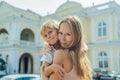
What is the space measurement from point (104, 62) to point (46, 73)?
891 inches

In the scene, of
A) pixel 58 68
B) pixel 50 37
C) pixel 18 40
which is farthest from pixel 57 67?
pixel 18 40

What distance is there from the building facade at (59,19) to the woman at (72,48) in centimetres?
2190

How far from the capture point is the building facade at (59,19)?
922 inches

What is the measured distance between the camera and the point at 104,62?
2358 cm

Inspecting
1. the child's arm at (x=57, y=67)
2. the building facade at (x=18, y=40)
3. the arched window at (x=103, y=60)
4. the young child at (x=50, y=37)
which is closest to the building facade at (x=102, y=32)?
the arched window at (x=103, y=60)

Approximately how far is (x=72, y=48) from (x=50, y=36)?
23 centimetres

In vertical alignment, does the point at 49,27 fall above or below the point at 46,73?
above

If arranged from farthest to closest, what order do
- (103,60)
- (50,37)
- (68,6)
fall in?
(68,6) → (103,60) → (50,37)

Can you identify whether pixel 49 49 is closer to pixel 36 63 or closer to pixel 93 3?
pixel 93 3

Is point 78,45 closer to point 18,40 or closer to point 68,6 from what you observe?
point 68,6

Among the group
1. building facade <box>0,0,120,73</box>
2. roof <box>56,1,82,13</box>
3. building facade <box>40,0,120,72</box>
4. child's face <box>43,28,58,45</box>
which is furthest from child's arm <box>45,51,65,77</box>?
roof <box>56,1,82,13</box>

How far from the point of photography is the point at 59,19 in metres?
26.7

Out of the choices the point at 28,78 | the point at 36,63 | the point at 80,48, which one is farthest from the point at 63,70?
the point at 36,63

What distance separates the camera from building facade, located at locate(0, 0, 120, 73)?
23406 millimetres
